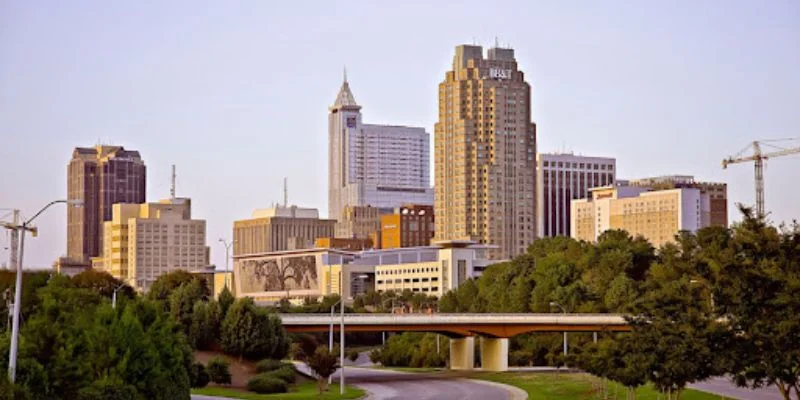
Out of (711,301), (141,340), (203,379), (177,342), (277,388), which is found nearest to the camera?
(711,301)

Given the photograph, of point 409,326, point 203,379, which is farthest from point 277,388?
point 409,326

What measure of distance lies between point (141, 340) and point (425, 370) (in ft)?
306

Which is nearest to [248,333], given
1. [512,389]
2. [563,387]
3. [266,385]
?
[266,385]

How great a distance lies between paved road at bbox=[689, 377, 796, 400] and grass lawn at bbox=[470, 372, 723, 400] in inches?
66.1

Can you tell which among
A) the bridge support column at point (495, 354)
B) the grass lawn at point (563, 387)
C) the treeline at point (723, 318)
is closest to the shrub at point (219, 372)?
the grass lawn at point (563, 387)

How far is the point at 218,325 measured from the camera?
440ft

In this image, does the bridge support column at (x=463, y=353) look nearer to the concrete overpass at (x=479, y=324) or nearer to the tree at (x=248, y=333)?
the concrete overpass at (x=479, y=324)

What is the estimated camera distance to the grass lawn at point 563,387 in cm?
10162

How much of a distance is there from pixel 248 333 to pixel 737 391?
43487 millimetres

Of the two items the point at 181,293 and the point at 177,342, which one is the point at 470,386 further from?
the point at 177,342

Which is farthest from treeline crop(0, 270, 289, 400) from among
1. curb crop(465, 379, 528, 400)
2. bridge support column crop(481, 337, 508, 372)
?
bridge support column crop(481, 337, 508, 372)

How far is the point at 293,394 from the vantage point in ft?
359

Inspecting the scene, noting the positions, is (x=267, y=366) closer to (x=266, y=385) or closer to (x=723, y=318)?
(x=266, y=385)

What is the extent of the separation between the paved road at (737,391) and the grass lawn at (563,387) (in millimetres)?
1679
